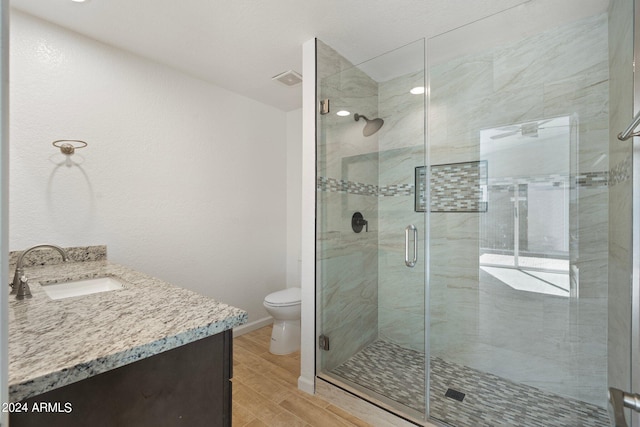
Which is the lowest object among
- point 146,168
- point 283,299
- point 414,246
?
point 283,299

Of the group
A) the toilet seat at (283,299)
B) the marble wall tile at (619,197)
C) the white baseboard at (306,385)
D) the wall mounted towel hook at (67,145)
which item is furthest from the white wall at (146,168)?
the marble wall tile at (619,197)

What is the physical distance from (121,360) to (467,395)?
2.04 m

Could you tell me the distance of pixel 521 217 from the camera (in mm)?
2000

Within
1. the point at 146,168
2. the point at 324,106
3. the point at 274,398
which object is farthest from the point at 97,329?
the point at 324,106

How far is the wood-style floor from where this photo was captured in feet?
5.65

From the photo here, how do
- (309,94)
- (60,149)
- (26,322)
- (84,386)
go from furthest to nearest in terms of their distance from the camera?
(309,94) < (60,149) < (26,322) < (84,386)

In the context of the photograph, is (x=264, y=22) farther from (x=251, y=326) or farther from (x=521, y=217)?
(x=251, y=326)

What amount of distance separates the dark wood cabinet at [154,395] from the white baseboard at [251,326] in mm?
1954

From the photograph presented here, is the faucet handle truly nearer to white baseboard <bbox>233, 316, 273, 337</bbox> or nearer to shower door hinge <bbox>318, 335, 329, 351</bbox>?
shower door hinge <bbox>318, 335, 329, 351</bbox>

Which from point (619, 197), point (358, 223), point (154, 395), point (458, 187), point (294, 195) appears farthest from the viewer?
point (294, 195)

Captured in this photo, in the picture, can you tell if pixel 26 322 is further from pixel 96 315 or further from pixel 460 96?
pixel 460 96

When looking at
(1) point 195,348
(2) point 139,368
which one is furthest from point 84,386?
(1) point 195,348

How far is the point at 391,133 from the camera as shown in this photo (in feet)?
7.98

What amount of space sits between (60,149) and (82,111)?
295 mm
